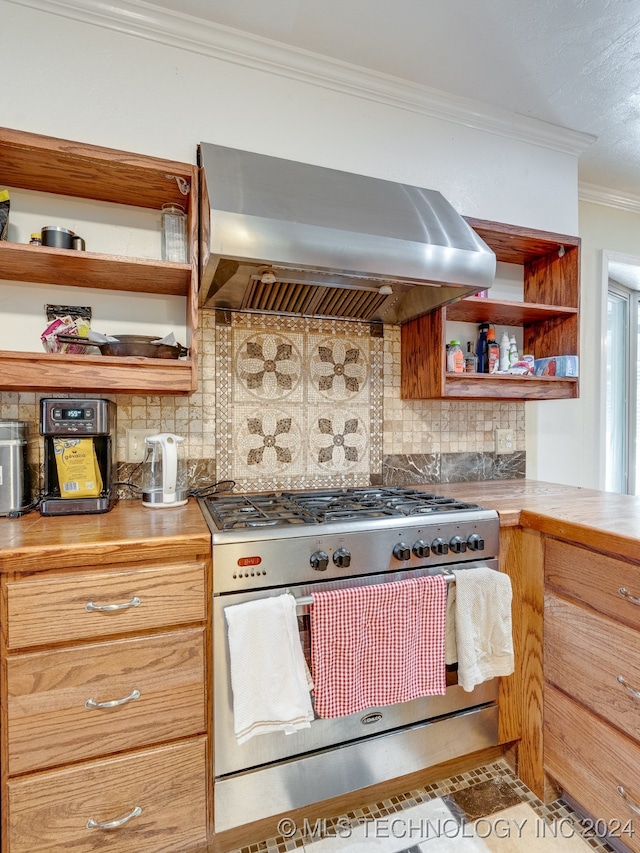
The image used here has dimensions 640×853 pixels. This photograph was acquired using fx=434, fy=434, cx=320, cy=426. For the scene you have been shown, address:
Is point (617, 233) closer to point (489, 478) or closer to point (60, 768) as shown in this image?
point (489, 478)

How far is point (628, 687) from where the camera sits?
1128mm

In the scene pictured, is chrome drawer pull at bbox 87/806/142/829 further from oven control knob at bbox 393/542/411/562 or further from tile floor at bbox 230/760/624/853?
oven control knob at bbox 393/542/411/562

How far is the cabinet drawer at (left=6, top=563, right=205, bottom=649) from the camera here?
98 centimetres

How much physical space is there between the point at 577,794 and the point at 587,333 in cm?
212

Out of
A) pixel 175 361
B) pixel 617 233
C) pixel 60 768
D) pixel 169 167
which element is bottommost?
pixel 60 768

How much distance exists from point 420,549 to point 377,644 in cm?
29

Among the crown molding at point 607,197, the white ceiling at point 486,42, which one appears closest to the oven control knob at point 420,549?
the white ceiling at point 486,42

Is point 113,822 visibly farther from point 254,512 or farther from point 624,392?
point 624,392

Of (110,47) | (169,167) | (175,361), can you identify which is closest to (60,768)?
(175,361)

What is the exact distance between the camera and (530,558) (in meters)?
1.45

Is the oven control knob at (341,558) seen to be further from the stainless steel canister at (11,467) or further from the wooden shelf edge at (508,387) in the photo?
the stainless steel canister at (11,467)

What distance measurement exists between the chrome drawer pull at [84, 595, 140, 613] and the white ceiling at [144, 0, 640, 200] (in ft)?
6.16

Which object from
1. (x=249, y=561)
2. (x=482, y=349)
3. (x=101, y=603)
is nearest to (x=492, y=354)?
(x=482, y=349)

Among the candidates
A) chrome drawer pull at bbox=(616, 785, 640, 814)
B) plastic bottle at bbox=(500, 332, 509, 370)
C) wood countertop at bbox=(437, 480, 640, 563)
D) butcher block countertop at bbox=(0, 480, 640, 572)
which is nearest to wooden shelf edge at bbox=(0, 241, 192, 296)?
butcher block countertop at bbox=(0, 480, 640, 572)
